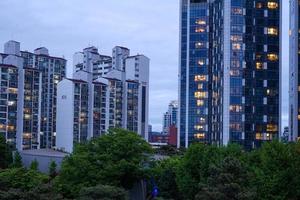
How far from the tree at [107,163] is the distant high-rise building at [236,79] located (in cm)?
6157

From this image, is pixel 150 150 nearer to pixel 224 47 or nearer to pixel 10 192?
pixel 10 192

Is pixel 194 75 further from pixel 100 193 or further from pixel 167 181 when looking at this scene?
pixel 100 193

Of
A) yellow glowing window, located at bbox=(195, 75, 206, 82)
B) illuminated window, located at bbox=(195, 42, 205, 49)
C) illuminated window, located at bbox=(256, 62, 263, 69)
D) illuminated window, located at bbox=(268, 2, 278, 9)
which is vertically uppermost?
illuminated window, located at bbox=(268, 2, 278, 9)

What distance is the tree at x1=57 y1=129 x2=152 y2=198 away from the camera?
52938 mm

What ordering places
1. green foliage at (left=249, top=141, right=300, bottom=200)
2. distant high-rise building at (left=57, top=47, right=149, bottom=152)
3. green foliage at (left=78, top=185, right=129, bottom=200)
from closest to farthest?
green foliage at (left=249, top=141, right=300, bottom=200) → green foliage at (left=78, top=185, right=129, bottom=200) → distant high-rise building at (left=57, top=47, right=149, bottom=152)

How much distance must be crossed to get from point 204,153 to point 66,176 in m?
14.0

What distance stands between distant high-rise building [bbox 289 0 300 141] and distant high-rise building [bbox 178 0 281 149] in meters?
→ 7.05

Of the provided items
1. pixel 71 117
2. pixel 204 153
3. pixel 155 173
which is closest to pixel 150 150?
pixel 155 173

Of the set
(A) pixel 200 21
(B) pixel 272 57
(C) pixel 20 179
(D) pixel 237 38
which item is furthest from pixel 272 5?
(C) pixel 20 179

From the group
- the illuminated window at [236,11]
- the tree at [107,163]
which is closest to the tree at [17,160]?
the tree at [107,163]

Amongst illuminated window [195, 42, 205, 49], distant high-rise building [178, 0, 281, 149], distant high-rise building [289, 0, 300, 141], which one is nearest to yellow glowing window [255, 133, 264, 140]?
distant high-rise building [178, 0, 281, 149]

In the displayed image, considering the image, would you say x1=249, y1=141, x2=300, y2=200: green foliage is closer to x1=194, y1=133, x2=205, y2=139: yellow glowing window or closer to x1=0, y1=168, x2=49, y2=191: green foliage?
x1=0, y1=168, x2=49, y2=191: green foliage

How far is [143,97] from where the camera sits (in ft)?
505

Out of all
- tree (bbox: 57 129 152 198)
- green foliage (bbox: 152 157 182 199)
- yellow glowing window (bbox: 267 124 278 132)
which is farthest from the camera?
yellow glowing window (bbox: 267 124 278 132)
